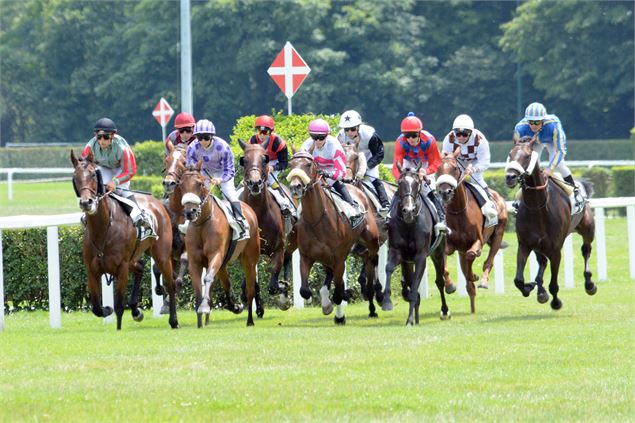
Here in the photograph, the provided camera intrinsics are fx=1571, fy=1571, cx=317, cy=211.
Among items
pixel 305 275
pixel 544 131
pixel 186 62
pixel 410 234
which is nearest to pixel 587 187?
pixel 544 131

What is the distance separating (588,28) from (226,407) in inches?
1832

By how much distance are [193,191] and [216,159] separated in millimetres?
871

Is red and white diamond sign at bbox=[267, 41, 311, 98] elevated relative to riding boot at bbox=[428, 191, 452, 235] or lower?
elevated

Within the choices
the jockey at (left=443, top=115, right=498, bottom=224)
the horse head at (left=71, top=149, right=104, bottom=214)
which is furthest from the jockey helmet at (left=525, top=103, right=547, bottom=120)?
the horse head at (left=71, top=149, right=104, bottom=214)

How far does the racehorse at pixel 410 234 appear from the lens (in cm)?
1443

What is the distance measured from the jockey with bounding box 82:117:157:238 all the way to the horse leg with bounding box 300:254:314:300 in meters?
1.43

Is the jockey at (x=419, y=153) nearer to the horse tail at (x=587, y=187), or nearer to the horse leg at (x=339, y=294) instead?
the horse leg at (x=339, y=294)

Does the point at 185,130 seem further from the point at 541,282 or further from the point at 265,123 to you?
the point at 541,282

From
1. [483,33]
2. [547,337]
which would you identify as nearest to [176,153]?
[547,337]

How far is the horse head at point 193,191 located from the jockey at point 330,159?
1.21m

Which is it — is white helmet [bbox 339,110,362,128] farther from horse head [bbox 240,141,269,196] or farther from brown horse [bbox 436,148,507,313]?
horse head [bbox 240,141,269,196]

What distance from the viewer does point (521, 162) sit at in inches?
585

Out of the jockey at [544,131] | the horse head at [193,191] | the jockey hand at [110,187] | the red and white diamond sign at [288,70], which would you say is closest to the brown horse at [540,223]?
the jockey at [544,131]

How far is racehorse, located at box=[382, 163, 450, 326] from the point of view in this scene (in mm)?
14430
